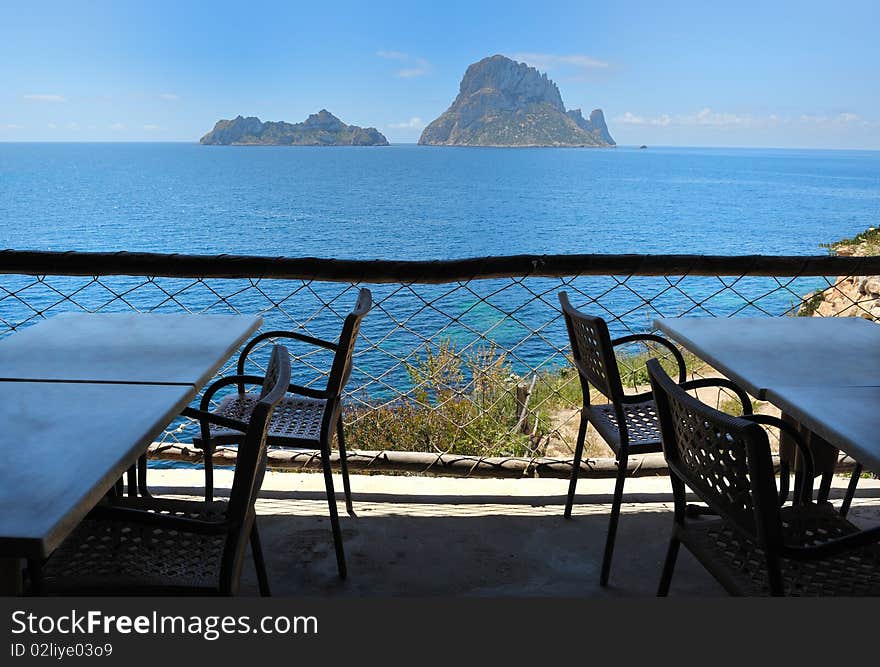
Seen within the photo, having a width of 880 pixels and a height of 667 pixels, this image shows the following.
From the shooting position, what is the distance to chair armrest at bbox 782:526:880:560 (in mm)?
1253

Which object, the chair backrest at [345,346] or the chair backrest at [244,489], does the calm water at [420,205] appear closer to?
the chair backrest at [345,346]

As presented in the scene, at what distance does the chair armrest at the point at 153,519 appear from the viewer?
1.24 meters

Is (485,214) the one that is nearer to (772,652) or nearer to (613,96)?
(613,96)

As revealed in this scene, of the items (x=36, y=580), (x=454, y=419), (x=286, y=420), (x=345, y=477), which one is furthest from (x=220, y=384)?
(x=454, y=419)

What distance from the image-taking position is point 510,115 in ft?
235

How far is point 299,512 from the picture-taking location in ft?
7.98

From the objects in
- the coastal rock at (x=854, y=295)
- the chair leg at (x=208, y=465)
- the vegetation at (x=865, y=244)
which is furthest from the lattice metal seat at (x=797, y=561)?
the vegetation at (x=865, y=244)

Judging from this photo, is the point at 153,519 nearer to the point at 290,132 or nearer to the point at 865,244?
the point at 865,244

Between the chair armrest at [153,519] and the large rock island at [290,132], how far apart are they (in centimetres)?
7001

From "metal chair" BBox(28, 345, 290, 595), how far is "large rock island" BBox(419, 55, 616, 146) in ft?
215

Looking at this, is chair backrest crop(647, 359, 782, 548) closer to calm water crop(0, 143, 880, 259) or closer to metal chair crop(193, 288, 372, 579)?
metal chair crop(193, 288, 372, 579)

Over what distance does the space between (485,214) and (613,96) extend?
30779 mm

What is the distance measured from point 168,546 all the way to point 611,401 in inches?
43.1

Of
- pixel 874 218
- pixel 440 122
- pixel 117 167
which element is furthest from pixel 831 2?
pixel 117 167
